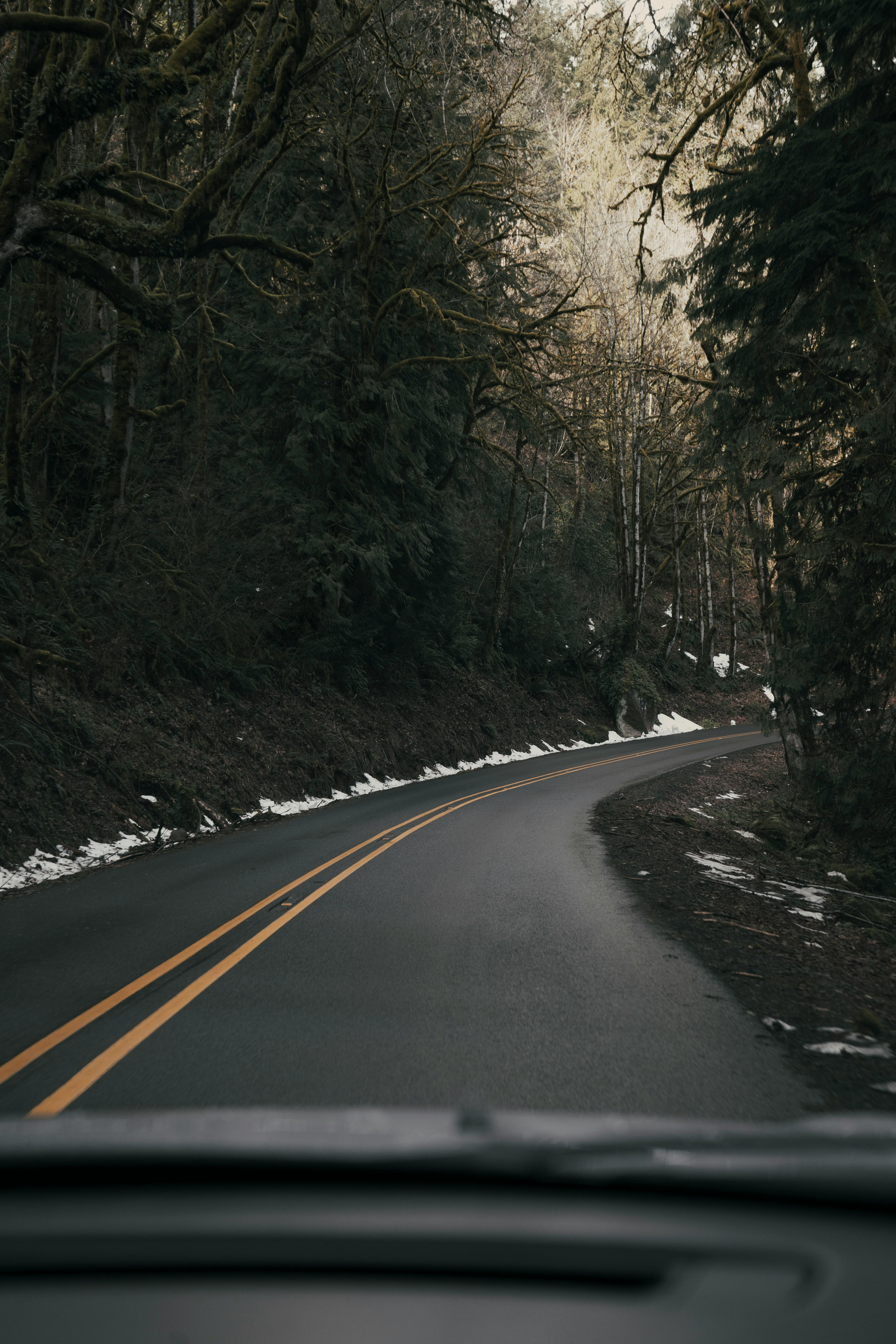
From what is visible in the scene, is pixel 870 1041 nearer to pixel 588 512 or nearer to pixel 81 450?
pixel 81 450

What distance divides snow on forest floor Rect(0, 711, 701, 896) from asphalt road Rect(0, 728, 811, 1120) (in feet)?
1.70

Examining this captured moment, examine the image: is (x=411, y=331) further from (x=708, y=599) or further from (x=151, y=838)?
(x=708, y=599)

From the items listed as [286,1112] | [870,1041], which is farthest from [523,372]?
[286,1112]

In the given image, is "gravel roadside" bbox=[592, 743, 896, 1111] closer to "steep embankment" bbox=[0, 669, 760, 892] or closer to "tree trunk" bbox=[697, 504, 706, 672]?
"steep embankment" bbox=[0, 669, 760, 892]

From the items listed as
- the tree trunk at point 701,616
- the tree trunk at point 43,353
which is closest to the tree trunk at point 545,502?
the tree trunk at point 701,616

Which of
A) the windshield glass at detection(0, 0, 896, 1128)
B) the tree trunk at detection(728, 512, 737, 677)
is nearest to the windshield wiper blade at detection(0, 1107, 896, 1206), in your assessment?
the windshield glass at detection(0, 0, 896, 1128)

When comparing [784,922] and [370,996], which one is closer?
[370,996]

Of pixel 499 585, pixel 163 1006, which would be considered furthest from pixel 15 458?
pixel 499 585

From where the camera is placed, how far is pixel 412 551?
74.9ft

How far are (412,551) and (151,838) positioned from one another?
1203 centimetres

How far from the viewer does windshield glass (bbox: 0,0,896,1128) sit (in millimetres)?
5211

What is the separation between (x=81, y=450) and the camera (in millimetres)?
19375

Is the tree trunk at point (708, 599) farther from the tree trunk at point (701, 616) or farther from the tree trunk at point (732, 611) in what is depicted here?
the tree trunk at point (732, 611)

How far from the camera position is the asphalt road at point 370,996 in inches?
158
